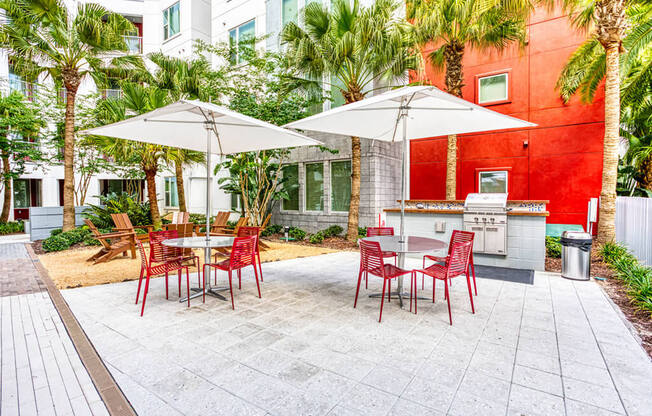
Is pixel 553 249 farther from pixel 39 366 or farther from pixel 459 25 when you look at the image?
pixel 39 366

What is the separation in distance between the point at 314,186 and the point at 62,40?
27.3ft

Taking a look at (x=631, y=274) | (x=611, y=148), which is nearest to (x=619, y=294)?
(x=631, y=274)

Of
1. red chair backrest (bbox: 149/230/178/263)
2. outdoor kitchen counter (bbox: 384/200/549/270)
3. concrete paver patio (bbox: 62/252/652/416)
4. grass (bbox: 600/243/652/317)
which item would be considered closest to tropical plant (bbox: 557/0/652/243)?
grass (bbox: 600/243/652/317)

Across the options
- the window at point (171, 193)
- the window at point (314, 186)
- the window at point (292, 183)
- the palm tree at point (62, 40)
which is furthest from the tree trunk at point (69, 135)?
the window at point (171, 193)

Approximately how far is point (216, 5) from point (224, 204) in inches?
368

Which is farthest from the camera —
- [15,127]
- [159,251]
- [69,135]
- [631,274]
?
[15,127]

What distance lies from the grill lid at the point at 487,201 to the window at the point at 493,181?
443cm

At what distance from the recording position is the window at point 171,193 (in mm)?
18266

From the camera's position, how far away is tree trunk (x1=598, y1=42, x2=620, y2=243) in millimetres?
6793

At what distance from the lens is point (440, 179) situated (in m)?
11.4

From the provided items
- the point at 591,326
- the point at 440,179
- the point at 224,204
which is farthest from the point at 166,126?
the point at 224,204

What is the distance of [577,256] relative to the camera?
5.58 metres

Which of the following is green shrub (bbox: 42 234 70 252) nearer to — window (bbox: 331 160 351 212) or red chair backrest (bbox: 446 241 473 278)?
window (bbox: 331 160 351 212)

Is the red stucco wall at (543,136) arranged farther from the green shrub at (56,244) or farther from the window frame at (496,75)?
the green shrub at (56,244)
